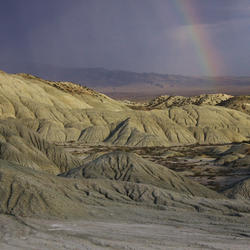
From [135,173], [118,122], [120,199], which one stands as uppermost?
[118,122]

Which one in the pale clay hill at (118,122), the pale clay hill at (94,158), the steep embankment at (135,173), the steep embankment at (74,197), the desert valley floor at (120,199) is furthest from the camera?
the pale clay hill at (118,122)

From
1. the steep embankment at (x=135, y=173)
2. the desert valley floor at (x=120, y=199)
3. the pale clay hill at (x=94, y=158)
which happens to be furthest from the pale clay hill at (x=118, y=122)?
the steep embankment at (x=135, y=173)

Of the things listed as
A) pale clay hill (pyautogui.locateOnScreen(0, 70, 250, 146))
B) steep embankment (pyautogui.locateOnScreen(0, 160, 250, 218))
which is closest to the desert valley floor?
steep embankment (pyautogui.locateOnScreen(0, 160, 250, 218))

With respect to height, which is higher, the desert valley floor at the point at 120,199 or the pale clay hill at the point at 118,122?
the pale clay hill at the point at 118,122

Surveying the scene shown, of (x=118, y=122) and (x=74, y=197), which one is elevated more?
(x=118, y=122)

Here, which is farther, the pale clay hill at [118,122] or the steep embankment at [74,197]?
the pale clay hill at [118,122]

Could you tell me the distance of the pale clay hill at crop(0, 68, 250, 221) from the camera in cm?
2917

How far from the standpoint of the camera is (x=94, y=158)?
6750 cm

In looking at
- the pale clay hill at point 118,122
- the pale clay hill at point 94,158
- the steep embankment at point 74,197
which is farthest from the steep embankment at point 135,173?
the pale clay hill at point 118,122

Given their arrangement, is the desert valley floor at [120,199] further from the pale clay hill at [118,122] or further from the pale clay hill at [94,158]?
the pale clay hill at [118,122]

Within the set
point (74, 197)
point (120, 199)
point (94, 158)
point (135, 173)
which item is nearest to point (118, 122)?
point (94, 158)

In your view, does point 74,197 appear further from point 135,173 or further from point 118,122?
point 118,122

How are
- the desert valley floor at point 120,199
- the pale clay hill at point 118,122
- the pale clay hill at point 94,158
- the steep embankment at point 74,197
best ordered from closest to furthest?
the desert valley floor at point 120,199, the steep embankment at point 74,197, the pale clay hill at point 94,158, the pale clay hill at point 118,122

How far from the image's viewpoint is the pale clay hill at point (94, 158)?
29.2 metres
